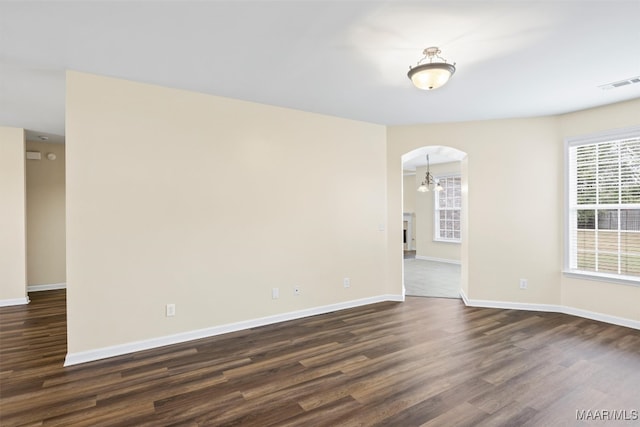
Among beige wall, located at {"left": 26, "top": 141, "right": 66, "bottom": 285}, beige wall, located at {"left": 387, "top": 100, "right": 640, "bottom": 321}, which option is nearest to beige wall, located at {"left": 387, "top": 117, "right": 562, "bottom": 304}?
beige wall, located at {"left": 387, "top": 100, "right": 640, "bottom": 321}

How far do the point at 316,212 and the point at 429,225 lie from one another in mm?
5720

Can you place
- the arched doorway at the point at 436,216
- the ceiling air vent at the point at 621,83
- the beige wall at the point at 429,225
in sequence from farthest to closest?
the beige wall at the point at 429,225, the arched doorway at the point at 436,216, the ceiling air vent at the point at 621,83

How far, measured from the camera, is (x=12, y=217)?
4.86 m

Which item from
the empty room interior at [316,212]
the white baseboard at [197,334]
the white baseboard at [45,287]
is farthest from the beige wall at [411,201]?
the white baseboard at [45,287]

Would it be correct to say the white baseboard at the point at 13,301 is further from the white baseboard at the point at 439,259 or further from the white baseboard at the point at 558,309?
the white baseboard at the point at 439,259

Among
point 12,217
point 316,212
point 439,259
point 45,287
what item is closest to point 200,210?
point 316,212

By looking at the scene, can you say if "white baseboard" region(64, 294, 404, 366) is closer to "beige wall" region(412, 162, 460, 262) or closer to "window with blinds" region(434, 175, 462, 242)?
"beige wall" region(412, 162, 460, 262)

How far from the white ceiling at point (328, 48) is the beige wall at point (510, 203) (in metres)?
0.76

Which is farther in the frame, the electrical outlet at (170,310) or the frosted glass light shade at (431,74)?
the electrical outlet at (170,310)

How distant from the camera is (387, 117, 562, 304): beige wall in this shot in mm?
4332

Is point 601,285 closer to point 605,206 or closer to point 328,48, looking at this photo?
point 605,206

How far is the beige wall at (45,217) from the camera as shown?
553 cm

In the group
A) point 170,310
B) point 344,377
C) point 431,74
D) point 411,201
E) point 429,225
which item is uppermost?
point 431,74

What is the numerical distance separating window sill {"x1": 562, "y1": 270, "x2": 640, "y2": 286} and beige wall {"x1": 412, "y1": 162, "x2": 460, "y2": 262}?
404cm
